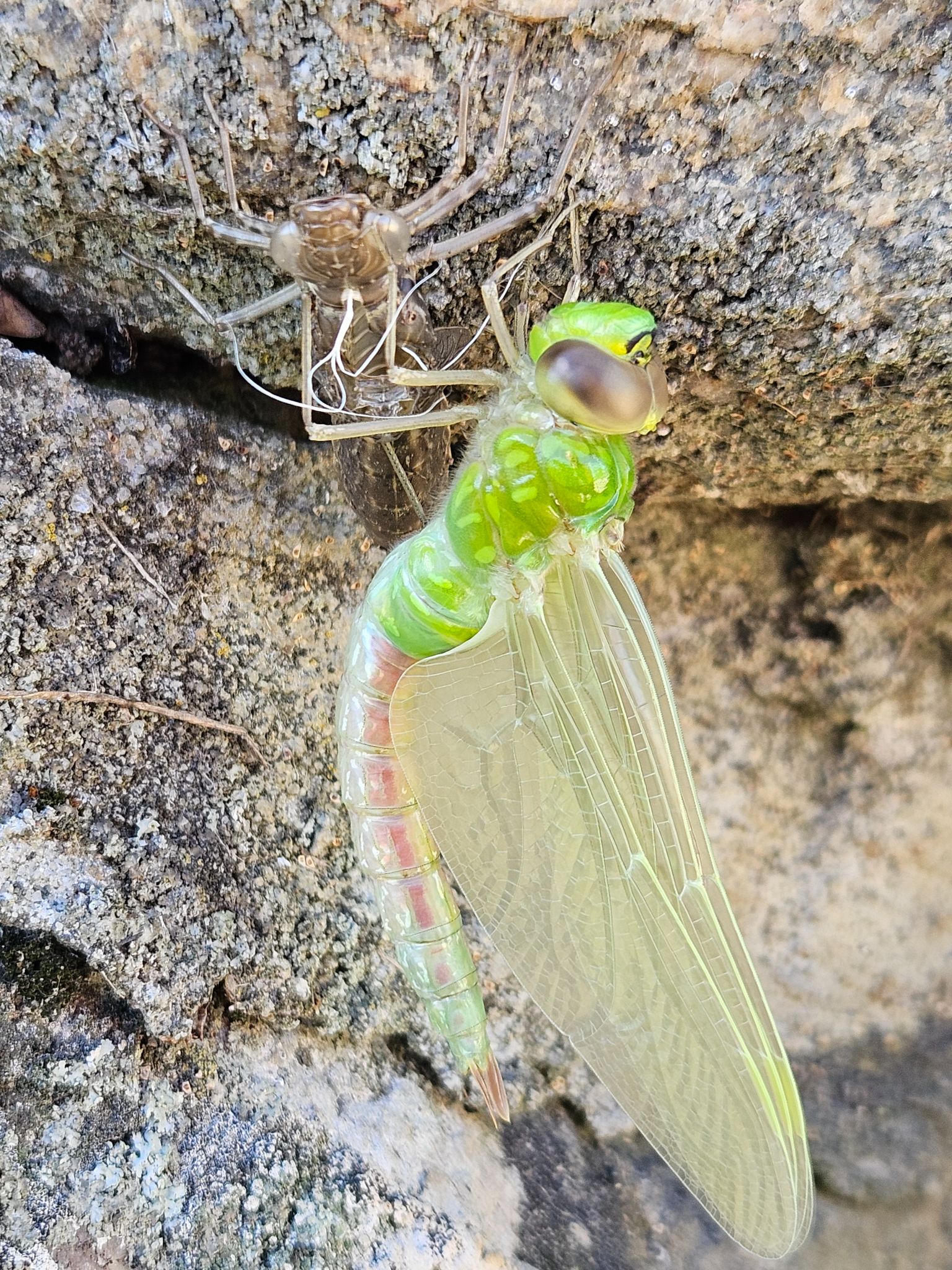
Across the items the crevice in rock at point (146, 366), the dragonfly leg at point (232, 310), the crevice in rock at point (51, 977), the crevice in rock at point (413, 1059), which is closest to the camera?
the crevice in rock at point (51, 977)

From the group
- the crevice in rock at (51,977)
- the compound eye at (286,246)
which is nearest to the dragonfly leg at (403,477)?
the compound eye at (286,246)

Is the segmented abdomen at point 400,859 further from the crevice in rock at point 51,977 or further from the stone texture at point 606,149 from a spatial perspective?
the stone texture at point 606,149

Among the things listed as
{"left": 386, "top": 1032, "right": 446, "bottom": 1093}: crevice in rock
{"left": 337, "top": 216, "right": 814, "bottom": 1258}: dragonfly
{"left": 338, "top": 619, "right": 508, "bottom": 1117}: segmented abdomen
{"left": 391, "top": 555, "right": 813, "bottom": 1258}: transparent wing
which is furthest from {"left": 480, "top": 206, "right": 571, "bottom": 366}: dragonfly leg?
{"left": 386, "top": 1032, "right": 446, "bottom": 1093}: crevice in rock

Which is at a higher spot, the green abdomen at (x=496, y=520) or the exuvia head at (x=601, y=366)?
the exuvia head at (x=601, y=366)

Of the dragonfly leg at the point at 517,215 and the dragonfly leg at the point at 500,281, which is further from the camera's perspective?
the dragonfly leg at the point at 500,281

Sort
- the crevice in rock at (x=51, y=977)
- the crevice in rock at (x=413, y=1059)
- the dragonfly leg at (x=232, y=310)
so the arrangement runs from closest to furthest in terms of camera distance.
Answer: the crevice in rock at (x=51, y=977), the dragonfly leg at (x=232, y=310), the crevice in rock at (x=413, y=1059)

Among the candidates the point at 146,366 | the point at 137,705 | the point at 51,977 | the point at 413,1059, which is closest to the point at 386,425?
the point at 146,366

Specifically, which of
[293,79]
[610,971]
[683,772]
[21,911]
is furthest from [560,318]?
[21,911]

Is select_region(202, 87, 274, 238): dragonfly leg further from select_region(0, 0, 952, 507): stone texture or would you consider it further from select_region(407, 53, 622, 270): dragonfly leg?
select_region(407, 53, 622, 270): dragonfly leg
